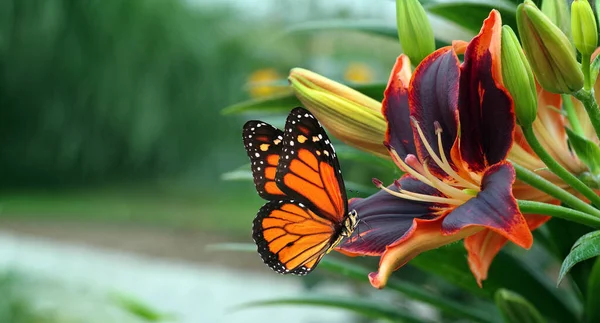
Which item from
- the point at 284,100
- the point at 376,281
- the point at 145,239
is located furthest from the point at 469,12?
the point at 145,239

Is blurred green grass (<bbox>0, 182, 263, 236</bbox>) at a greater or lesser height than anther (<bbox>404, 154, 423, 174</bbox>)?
greater

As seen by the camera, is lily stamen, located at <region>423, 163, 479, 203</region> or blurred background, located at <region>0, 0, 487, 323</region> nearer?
lily stamen, located at <region>423, 163, 479, 203</region>

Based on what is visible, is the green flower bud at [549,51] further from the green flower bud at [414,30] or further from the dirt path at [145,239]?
the dirt path at [145,239]

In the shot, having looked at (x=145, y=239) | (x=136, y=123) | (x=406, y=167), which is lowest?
(x=406, y=167)

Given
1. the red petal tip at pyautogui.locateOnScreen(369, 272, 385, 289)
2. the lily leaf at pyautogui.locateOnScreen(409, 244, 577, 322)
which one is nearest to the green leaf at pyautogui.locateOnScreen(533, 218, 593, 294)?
the lily leaf at pyautogui.locateOnScreen(409, 244, 577, 322)

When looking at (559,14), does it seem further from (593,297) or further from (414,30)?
(593,297)

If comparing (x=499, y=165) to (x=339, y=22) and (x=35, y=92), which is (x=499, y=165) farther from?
(x=35, y=92)

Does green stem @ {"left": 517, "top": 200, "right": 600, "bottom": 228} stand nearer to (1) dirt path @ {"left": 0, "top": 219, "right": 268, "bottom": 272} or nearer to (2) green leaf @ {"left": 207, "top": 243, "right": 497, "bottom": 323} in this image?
(2) green leaf @ {"left": 207, "top": 243, "right": 497, "bottom": 323}
